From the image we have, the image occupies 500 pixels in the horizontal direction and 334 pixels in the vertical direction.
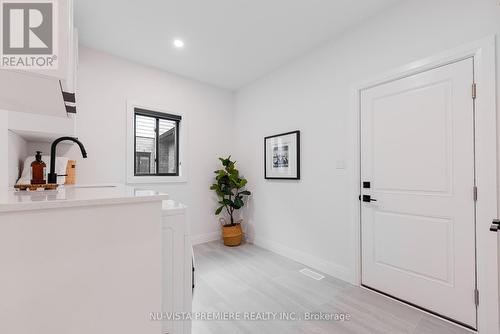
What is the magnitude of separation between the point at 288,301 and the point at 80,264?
1.72 meters

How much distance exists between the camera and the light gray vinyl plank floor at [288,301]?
5.34ft

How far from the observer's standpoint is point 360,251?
226 centimetres

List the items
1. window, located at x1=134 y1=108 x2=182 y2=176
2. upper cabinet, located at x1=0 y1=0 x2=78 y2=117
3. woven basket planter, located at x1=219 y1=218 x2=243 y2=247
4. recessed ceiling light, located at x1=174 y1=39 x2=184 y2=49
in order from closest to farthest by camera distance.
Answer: upper cabinet, located at x1=0 y1=0 x2=78 y2=117 < recessed ceiling light, located at x1=174 y1=39 x2=184 y2=49 < window, located at x1=134 y1=108 x2=182 y2=176 < woven basket planter, located at x1=219 y1=218 x2=243 y2=247

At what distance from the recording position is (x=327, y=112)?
8.48ft

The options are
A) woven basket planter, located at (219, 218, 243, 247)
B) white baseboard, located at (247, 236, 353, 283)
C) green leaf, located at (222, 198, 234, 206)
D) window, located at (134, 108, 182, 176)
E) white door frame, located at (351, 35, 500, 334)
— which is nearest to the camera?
white door frame, located at (351, 35, 500, 334)

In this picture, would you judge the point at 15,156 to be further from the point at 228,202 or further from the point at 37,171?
the point at 228,202

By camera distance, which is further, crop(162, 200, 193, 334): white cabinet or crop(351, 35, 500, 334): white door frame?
crop(351, 35, 500, 334): white door frame

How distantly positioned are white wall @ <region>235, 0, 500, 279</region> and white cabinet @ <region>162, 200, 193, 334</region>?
5.78 feet

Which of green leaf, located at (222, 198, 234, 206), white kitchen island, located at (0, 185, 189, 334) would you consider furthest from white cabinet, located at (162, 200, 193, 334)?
green leaf, located at (222, 198, 234, 206)

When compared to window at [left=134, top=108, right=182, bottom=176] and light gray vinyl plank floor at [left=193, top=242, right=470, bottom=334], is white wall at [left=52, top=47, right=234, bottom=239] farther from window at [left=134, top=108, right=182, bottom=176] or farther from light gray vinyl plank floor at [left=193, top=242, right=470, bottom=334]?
light gray vinyl plank floor at [left=193, top=242, right=470, bottom=334]

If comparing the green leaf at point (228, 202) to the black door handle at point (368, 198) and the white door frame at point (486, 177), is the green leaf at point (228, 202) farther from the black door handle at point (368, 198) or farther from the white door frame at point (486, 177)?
the white door frame at point (486, 177)

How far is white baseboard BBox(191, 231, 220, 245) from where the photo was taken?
3543 mm

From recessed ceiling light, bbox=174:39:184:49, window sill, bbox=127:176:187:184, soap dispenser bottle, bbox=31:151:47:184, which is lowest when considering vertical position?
window sill, bbox=127:176:187:184

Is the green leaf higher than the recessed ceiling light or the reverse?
the reverse
